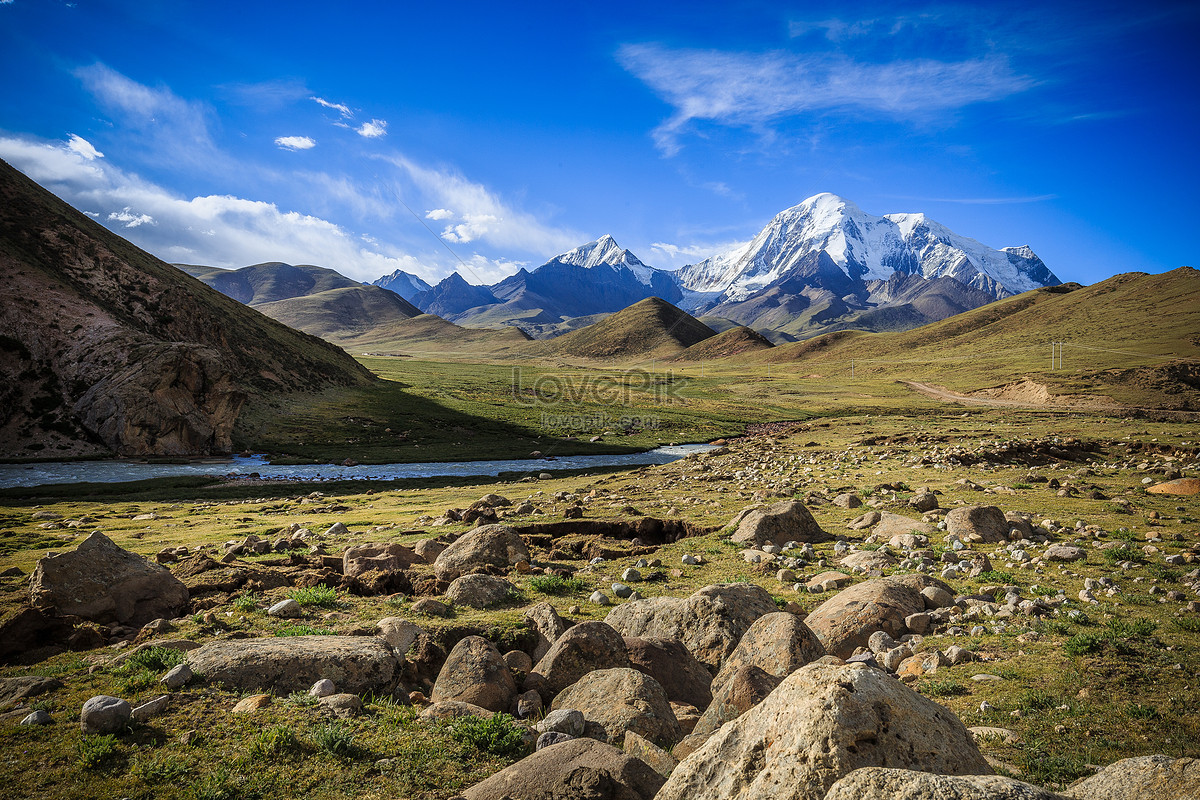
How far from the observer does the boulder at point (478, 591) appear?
1130 centimetres

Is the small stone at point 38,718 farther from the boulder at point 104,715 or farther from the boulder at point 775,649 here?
the boulder at point 775,649

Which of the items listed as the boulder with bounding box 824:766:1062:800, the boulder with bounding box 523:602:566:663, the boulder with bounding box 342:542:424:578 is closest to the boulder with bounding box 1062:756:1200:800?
the boulder with bounding box 824:766:1062:800

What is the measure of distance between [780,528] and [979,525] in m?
5.27

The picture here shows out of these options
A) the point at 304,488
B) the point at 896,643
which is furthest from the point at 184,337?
the point at 896,643

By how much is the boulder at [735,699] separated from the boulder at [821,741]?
1.82 meters

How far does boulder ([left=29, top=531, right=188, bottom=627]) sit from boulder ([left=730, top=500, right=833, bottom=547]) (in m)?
14.3

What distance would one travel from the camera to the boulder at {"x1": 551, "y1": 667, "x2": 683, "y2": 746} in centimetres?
670

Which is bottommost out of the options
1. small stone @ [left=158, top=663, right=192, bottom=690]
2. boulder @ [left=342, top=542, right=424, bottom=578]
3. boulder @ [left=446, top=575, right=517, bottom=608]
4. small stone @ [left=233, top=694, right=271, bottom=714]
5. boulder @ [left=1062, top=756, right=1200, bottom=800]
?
boulder @ [left=342, top=542, right=424, bottom=578]

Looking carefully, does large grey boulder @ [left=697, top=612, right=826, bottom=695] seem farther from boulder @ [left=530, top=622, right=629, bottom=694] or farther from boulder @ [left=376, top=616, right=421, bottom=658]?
boulder @ [left=376, top=616, right=421, bottom=658]

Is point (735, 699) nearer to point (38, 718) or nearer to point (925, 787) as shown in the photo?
point (925, 787)

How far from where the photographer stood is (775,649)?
26.0 ft

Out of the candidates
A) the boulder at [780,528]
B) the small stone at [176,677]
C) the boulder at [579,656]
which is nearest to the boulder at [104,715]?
the small stone at [176,677]

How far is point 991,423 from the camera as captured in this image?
180 feet

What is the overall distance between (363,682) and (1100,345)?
155370 mm
